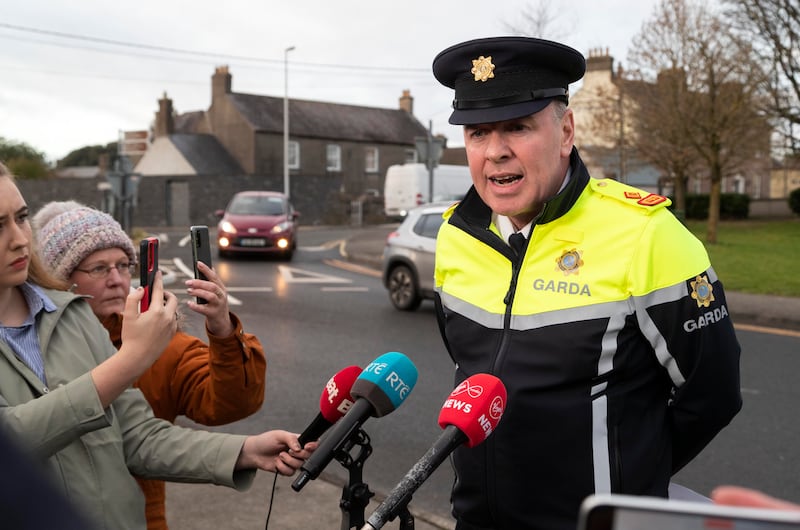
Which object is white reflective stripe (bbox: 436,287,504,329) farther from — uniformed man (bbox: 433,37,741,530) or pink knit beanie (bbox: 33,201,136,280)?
pink knit beanie (bbox: 33,201,136,280)

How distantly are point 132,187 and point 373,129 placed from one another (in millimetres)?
37648

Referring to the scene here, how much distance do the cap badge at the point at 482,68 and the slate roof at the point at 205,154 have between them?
4586cm

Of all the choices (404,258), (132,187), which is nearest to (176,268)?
(132,187)

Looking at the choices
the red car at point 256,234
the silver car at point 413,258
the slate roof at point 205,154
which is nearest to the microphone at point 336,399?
the silver car at point 413,258

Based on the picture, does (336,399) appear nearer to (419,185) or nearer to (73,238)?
(73,238)

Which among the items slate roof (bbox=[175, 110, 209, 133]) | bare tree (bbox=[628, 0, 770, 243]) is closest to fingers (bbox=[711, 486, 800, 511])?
bare tree (bbox=[628, 0, 770, 243])

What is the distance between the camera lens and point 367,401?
172 centimetres

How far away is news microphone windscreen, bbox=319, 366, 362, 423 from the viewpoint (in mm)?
1866

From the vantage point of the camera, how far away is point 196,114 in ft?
192

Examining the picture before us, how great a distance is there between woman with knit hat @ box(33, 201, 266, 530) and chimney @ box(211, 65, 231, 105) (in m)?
48.9

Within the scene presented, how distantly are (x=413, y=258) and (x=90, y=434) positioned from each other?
985 cm

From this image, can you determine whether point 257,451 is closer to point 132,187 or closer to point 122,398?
point 122,398

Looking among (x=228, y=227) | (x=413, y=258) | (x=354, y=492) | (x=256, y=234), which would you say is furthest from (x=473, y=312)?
(x=228, y=227)

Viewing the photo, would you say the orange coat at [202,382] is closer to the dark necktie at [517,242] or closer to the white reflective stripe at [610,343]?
the dark necktie at [517,242]
